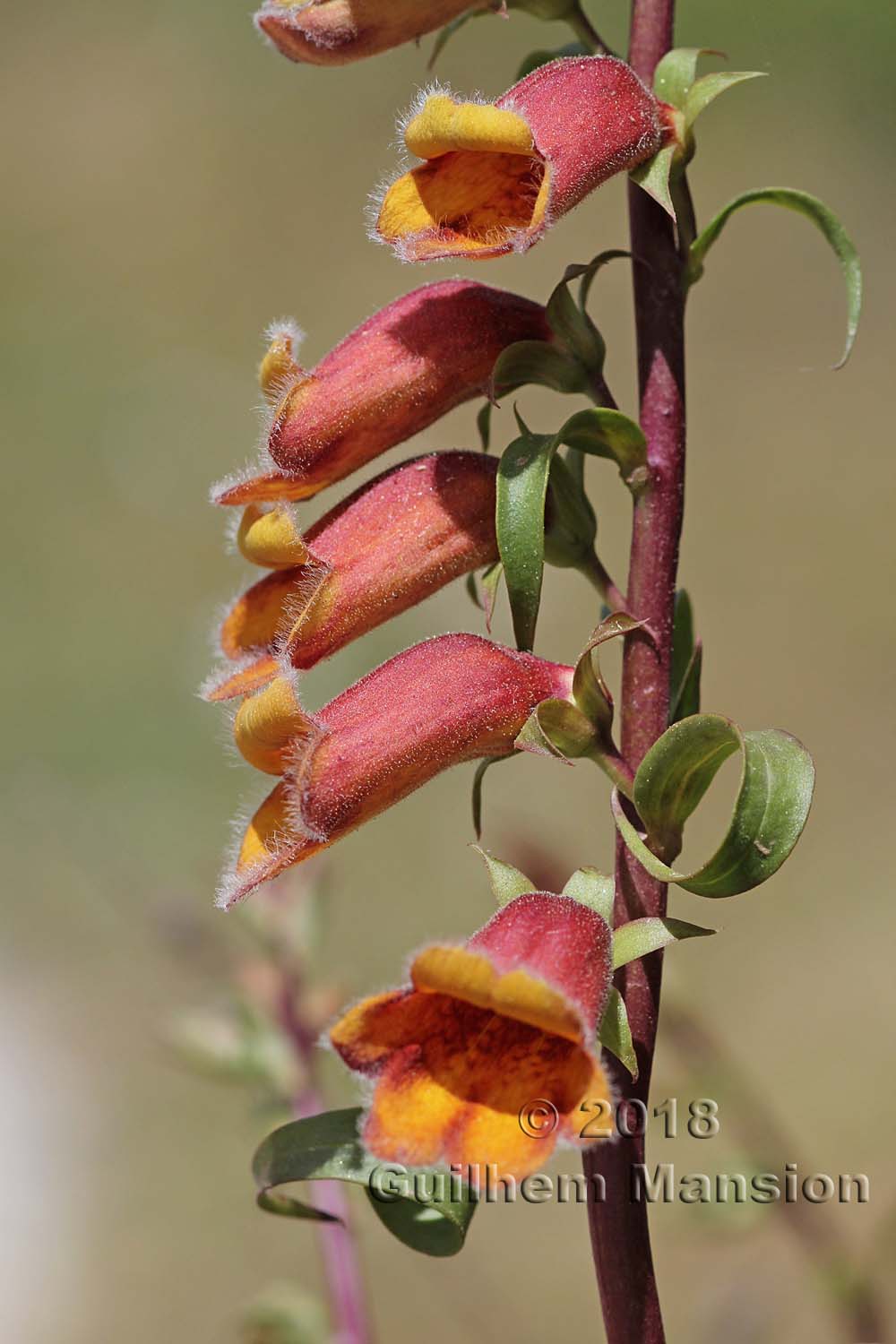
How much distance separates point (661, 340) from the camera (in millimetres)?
826

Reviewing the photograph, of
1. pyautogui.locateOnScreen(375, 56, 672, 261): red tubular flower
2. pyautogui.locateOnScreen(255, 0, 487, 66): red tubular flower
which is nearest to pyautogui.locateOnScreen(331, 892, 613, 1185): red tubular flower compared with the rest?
pyautogui.locateOnScreen(375, 56, 672, 261): red tubular flower

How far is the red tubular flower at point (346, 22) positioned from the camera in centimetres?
85

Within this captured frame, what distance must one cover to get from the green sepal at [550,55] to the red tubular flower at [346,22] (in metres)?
0.07

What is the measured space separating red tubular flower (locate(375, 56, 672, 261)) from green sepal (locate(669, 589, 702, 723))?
0.26 meters

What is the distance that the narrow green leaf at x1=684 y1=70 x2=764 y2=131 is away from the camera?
2.63 feet

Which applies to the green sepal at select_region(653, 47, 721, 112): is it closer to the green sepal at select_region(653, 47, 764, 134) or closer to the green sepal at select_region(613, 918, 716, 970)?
the green sepal at select_region(653, 47, 764, 134)

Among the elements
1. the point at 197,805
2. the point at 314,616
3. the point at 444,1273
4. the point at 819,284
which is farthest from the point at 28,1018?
the point at 819,284

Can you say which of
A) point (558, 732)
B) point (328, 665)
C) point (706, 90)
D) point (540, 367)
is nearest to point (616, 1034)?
point (558, 732)

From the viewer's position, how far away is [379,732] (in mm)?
829

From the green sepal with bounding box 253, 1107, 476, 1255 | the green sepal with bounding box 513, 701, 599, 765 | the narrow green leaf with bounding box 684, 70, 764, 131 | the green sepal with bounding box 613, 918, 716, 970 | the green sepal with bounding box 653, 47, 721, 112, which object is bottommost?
the green sepal with bounding box 253, 1107, 476, 1255

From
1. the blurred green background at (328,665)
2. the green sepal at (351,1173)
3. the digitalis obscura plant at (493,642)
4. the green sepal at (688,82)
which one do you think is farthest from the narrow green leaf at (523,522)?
the blurred green background at (328,665)

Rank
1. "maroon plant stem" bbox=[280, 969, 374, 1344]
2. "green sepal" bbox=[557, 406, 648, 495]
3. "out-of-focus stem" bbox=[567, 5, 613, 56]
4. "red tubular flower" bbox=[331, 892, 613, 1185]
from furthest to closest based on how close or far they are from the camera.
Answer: "maroon plant stem" bbox=[280, 969, 374, 1344]
"out-of-focus stem" bbox=[567, 5, 613, 56]
"green sepal" bbox=[557, 406, 648, 495]
"red tubular flower" bbox=[331, 892, 613, 1185]

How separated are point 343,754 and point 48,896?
3.27 metres

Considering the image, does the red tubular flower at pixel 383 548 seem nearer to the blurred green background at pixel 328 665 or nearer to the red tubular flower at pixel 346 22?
the red tubular flower at pixel 346 22
